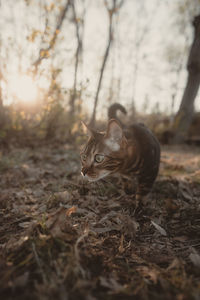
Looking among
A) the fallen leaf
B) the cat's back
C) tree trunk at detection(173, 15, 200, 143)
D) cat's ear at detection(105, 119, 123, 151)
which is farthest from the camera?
tree trunk at detection(173, 15, 200, 143)

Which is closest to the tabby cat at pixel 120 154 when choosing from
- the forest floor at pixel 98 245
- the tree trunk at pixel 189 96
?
the forest floor at pixel 98 245

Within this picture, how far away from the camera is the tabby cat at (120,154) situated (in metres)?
2.49

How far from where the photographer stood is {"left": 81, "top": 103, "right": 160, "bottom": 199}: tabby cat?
8.16 feet

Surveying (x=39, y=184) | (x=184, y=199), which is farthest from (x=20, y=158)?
(x=184, y=199)

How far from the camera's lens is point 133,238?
1.95 m

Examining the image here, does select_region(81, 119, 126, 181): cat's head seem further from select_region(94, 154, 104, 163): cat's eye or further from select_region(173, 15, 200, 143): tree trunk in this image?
select_region(173, 15, 200, 143): tree trunk

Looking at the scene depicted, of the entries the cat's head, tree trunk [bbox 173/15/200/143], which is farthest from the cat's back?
tree trunk [bbox 173/15/200/143]

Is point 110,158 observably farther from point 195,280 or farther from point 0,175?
point 0,175

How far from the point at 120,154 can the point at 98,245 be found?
1.29 m

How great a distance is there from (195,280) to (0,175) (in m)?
4.07

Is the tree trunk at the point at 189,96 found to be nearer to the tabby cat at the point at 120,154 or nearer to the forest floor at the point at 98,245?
the tabby cat at the point at 120,154

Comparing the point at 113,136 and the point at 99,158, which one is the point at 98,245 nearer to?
the point at 99,158

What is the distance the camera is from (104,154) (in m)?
2.50

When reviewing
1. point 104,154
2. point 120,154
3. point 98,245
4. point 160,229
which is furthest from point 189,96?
point 98,245
